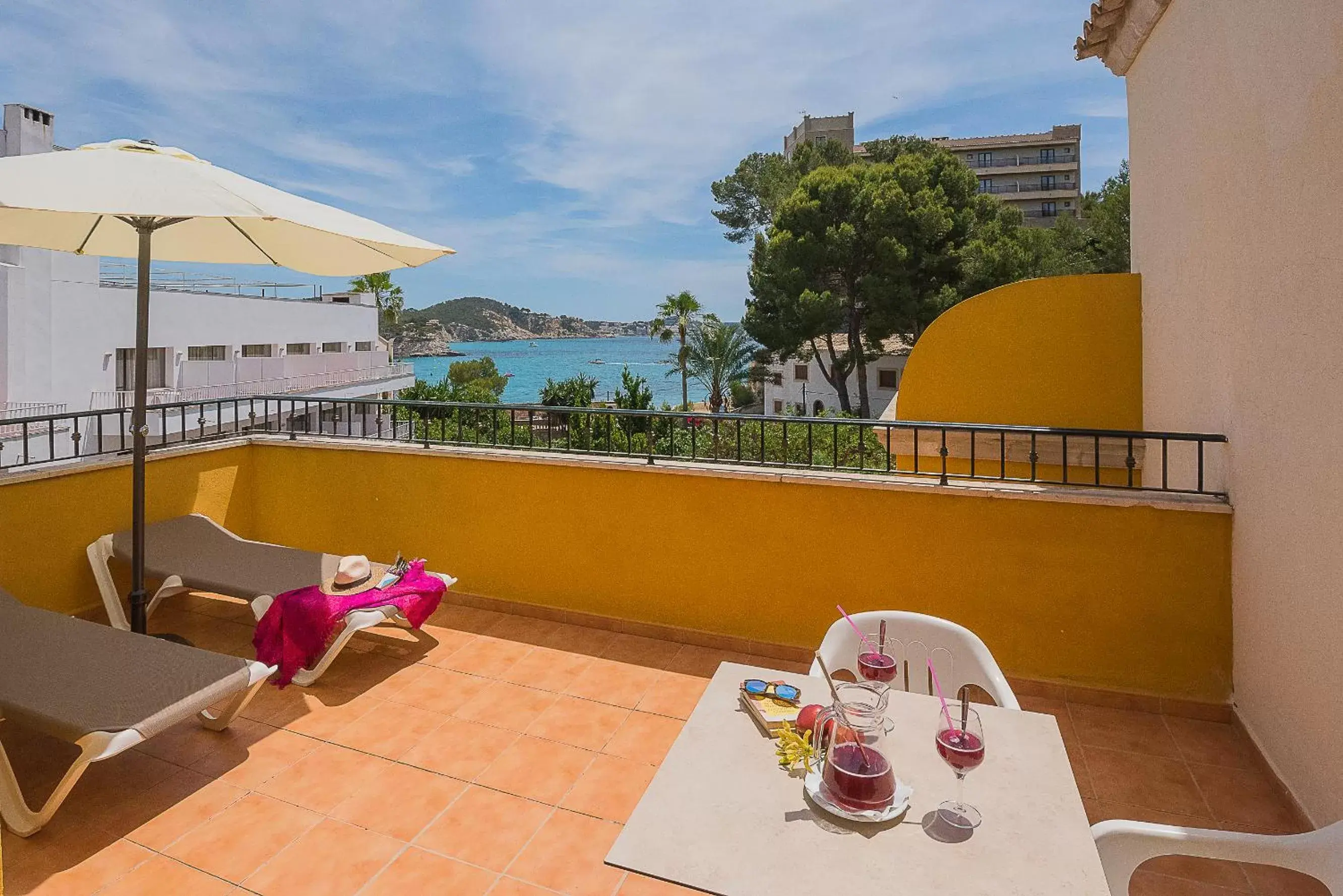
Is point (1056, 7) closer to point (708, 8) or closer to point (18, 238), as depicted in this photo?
point (708, 8)

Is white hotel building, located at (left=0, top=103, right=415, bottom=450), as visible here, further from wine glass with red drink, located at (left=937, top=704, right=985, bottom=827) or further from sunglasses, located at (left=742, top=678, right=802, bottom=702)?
wine glass with red drink, located at (left=937, top=704, right=985, bottom=827)

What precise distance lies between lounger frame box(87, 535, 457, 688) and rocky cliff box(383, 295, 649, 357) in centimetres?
5857

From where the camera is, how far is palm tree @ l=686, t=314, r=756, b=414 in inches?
1204

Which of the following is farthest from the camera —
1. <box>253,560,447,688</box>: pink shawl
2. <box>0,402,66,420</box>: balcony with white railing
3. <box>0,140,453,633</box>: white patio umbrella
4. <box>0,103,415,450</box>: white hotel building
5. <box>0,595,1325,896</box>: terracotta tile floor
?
<box>0,103,415,450</box>: white hotel building

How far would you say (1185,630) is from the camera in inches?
131

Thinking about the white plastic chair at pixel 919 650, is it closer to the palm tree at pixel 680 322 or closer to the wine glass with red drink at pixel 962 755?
the wine glass with red drink at pixel 962 755

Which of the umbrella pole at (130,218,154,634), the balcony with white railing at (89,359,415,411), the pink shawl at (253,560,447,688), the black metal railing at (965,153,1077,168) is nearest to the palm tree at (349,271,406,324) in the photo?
the balcony with white railing at (89,359,415,411)

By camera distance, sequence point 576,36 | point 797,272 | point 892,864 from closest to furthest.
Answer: point 892,864
point 576,36
point 797,272

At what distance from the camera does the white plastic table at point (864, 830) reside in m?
1.29

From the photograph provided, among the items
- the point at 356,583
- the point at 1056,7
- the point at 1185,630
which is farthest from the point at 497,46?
the point at 1185,630

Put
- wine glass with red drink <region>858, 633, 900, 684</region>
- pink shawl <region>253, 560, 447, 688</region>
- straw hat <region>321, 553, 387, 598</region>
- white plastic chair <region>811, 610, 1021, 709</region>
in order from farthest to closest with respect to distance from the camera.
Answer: straw hat <region>321, 553, 387, 598</region> < pink shawl <region>253, 560, 447, 688</region> < white plastic chair <region>811, 610, 1021, 709</region> < wine glass with red drink <region>858, 633, 900, 684</region>

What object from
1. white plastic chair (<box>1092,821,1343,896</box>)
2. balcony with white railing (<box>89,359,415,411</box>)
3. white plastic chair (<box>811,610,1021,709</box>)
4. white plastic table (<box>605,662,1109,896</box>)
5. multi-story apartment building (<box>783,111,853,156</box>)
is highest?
multi-story apartment building (<box>783,111,853,156</box>)

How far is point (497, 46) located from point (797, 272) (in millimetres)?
13347

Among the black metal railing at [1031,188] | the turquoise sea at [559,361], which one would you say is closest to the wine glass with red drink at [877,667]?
the black metal railing at [1031,188]
